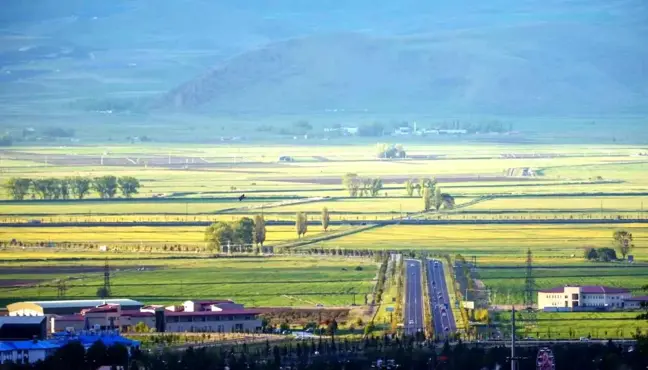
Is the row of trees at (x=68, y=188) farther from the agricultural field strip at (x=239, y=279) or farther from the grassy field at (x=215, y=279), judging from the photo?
the agricultural field strip at (x=239, y=279)

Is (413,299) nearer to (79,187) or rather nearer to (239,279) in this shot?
(239,279)

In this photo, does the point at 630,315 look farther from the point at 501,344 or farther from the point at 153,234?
the point at 153,234

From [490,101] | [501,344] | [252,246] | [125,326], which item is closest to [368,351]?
[501,344]

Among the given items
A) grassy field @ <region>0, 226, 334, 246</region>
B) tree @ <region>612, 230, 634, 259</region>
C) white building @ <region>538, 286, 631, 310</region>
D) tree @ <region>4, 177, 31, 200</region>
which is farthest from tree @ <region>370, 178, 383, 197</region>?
white building @ <region>538, 286, 631, 310</region>

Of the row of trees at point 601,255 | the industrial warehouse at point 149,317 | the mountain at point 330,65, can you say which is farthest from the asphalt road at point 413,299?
the mountain at point 330,65

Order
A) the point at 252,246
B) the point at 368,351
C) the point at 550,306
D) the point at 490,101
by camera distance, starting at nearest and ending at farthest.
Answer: the point at 368,351, the point at 550,306, the point at 252,246, the point at 490,101

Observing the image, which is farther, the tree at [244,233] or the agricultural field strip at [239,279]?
the tree at [244,233]
